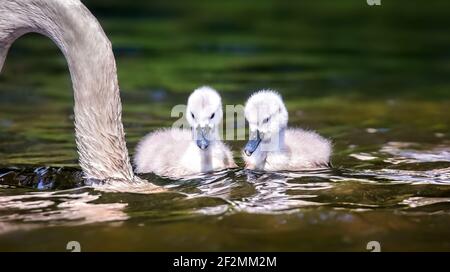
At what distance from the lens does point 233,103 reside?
43.3ft

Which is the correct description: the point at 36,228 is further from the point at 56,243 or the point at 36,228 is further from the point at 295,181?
the point at 295,181

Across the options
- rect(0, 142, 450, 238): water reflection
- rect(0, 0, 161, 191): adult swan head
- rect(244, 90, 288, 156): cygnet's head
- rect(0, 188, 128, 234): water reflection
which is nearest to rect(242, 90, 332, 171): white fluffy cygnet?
rect(244, 90, 288, 156): cygnet's head

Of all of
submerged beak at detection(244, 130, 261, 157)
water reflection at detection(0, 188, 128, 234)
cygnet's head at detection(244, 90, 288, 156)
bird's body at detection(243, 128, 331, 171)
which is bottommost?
water reflection at detection(0, 188, 128, 234)

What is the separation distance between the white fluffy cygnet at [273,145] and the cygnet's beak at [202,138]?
1.31 feet

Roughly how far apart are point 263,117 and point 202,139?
63 centimetres

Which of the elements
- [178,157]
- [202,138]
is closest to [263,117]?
[202,138]

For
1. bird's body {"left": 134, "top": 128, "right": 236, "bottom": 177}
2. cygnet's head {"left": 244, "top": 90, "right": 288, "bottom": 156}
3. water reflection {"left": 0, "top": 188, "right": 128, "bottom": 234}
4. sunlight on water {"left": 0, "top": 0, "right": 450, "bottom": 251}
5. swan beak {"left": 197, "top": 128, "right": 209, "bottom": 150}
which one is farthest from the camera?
cygnet's head {"left": 244, "top": 90, "right": 288, "bottom": 156}

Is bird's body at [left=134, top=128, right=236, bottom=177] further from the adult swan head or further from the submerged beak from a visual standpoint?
the adult swan head

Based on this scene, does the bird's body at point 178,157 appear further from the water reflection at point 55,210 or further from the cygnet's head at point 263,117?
the water reflection at point 55,210

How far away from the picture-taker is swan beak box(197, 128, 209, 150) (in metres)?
8.80

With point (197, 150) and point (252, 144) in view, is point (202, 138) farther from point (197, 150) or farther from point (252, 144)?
point (252, 144)

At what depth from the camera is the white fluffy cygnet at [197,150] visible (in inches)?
355

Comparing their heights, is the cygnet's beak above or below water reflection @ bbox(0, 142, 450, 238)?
above

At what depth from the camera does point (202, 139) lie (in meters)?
8.89
